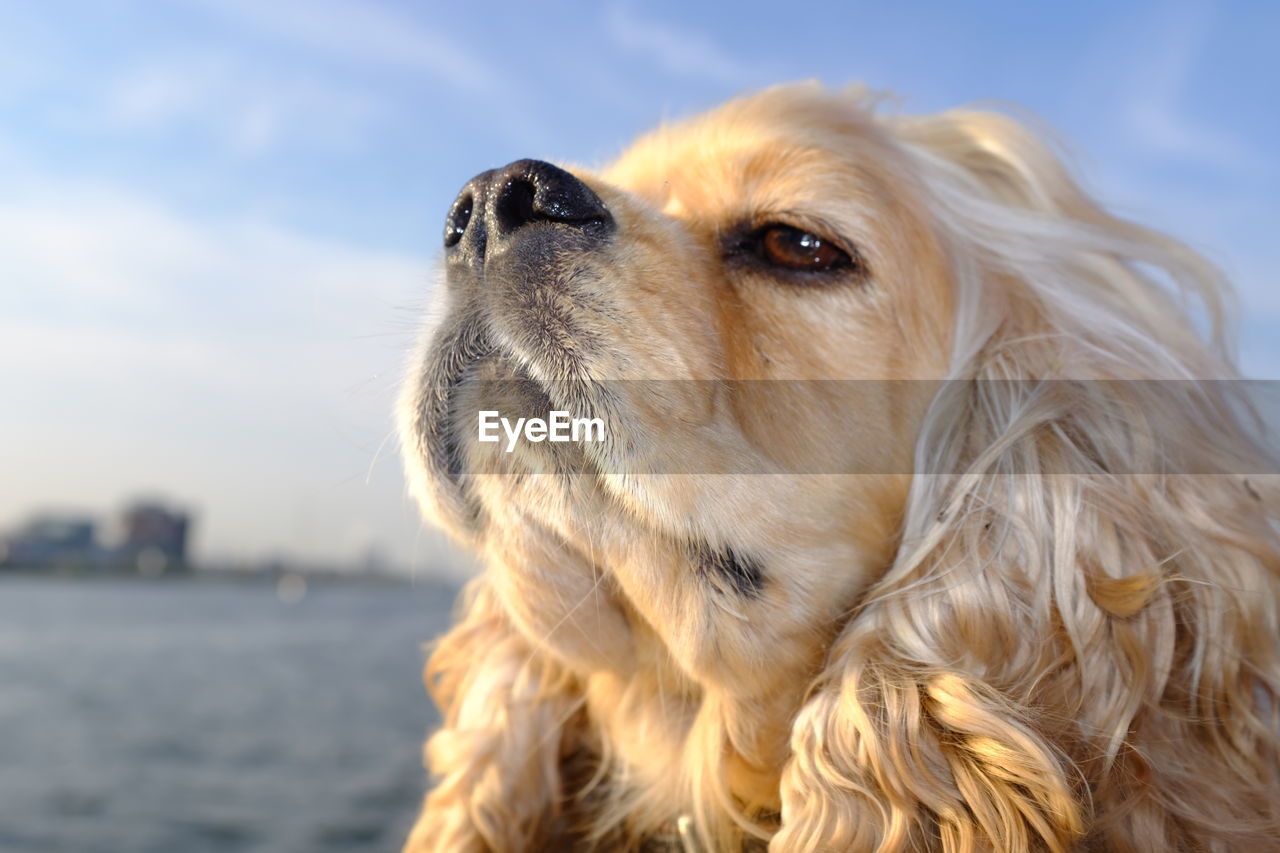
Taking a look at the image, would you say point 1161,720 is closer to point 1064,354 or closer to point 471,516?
point 1064,354

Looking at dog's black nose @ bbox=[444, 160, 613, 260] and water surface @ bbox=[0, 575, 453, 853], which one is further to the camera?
water surface @ bbox=[0, 575, 453, 853]

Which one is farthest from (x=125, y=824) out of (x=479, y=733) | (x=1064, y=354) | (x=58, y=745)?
(x=1064, y=354)

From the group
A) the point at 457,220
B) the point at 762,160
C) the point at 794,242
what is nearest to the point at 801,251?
the point at 794,242

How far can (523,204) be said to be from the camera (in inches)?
68.3

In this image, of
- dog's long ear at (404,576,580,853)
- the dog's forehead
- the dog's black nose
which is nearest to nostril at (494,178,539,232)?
the dog's black nose

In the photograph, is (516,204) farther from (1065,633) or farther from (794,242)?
(1065,633)

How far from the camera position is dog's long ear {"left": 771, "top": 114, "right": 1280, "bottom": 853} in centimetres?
162

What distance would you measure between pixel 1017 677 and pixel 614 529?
2.47 feet

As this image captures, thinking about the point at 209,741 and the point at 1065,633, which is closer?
the point at 1065,633

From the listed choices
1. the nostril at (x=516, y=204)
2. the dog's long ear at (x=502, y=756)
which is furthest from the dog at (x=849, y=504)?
the dog's long ear at (x=502, y=756)

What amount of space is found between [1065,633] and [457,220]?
1.33 metres

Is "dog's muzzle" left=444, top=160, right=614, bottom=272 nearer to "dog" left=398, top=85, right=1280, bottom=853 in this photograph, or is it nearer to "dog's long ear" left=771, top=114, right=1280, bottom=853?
"dog" left=398, top=85, right=1280, bottom=853

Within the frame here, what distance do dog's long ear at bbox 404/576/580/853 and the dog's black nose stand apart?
1.06 metres

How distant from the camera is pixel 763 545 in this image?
5.76 ft
